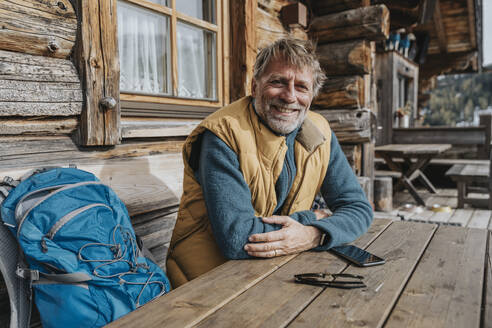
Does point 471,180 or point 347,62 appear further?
point 471,180

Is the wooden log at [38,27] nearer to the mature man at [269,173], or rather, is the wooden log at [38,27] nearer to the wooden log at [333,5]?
the mature man at [269,173]

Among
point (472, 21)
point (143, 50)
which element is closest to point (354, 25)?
point (143, 50)

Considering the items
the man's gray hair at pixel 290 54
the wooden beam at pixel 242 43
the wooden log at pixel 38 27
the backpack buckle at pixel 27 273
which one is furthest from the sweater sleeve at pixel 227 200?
the wooden beam at pixel 242 43

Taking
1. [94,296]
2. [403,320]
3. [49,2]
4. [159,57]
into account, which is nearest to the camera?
[403,320]

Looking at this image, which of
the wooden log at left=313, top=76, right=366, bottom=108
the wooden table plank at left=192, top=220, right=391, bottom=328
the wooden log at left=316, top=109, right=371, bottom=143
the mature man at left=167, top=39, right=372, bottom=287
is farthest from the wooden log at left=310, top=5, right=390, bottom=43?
the wooden table plank at left=192, top=220, right=391, bottom=328

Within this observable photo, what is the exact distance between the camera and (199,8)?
2.85 m

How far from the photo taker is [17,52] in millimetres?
1739

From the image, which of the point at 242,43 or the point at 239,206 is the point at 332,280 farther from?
the point at 242,43

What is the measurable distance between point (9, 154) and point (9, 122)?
15 cm

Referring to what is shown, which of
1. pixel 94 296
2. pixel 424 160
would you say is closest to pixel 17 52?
pixel 94 296

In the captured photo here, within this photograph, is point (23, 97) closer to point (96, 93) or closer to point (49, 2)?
point (96, 93)

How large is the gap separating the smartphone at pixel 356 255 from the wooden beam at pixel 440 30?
8186 millimetres

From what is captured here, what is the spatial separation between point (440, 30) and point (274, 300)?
10514 millimetres

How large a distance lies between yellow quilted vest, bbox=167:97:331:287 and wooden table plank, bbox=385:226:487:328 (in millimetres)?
617
